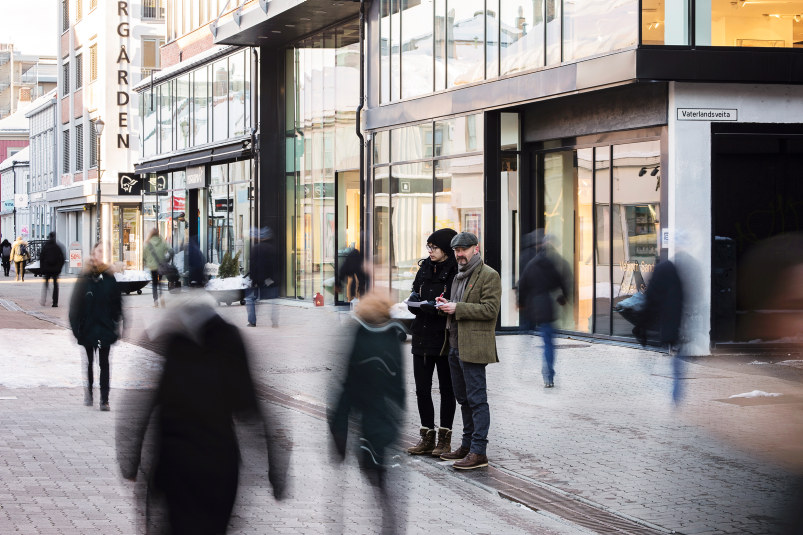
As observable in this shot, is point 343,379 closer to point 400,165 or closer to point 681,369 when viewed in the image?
point 681,369

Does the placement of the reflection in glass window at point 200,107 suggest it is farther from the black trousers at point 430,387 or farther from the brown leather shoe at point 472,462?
the brown leather shoe at point 472,462

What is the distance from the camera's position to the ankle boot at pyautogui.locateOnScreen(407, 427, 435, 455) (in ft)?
30.3

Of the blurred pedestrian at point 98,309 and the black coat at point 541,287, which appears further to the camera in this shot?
Answer: the black coat at point 541,287

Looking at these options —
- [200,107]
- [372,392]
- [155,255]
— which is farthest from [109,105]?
[372,392]

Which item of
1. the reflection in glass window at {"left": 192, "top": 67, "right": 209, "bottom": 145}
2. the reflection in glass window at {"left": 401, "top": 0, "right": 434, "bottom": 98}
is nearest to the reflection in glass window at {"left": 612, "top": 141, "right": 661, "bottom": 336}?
the reflection in glass window at {"left": 401, "top": 0, "right": 434, "bottom": 98}

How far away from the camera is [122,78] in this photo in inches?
2084

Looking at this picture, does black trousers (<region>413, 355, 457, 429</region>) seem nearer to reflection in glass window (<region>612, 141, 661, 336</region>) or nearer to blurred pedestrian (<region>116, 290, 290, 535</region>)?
blurred pedestrian (<region>116, 290, 290, 535</region>)

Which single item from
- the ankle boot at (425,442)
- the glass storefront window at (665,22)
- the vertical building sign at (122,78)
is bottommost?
the ankle boot at (425,442)

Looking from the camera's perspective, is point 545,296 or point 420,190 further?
point 420,190

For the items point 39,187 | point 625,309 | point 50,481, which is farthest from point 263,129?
point 39,187

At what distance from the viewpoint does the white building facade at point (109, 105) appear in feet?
174

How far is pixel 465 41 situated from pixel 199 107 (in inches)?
673

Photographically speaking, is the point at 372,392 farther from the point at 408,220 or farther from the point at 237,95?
the point at 237,95

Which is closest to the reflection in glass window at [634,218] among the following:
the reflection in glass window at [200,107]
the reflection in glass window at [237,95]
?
the reflection in glass window at [237,95]
